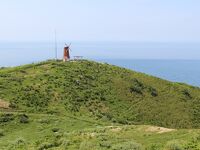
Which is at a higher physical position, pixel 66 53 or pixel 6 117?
pixel 66 53

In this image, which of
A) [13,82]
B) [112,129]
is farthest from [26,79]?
[112,129]

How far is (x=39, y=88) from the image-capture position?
68500 millimetres

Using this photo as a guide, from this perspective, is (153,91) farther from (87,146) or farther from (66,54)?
(87,146)

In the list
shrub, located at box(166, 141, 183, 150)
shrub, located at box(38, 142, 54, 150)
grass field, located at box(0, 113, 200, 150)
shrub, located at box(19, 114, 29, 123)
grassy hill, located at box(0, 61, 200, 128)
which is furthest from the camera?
grassy hill, located at box(0, 61, 200, 128)

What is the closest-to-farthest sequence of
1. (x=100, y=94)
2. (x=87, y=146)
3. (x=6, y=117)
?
(x=87, y=146) → (x=6, y=117) → (x=100, y=94)

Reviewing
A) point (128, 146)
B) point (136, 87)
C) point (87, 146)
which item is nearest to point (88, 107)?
point (136, 87)

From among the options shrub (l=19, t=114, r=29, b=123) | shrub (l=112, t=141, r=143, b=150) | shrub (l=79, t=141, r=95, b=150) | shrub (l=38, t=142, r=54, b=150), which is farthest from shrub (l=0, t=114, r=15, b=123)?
shrub (l=112, t=141, r=143, b=150)

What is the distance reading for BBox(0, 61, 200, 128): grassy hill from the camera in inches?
2472

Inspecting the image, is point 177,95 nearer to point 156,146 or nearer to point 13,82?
point 13,82

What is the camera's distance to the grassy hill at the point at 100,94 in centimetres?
6278

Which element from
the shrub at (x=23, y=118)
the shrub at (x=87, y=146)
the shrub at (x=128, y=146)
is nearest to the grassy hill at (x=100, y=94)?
the shrub at (x=23, y=118)

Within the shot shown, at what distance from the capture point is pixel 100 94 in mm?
71250

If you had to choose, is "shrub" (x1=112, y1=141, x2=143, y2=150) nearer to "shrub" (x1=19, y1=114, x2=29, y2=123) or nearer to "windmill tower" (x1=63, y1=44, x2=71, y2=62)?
"shrub" (x1=19, y1=114, x2=29, y2=123)

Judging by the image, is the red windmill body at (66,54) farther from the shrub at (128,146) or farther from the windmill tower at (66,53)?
the shrub at (128,146)
